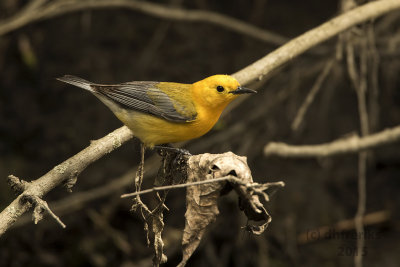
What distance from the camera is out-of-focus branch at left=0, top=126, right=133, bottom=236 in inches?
102

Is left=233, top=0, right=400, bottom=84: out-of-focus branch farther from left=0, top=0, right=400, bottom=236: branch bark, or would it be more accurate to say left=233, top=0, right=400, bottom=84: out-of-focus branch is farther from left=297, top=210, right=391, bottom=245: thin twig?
left=297, top=210, right=391, bottom=245: thin twig

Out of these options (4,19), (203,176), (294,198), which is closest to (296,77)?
(294,198)

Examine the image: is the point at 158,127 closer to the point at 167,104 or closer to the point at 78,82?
the point at 167,104

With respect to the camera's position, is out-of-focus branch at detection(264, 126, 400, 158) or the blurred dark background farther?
the blurred dark background

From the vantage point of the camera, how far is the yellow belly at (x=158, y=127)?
3718 mm

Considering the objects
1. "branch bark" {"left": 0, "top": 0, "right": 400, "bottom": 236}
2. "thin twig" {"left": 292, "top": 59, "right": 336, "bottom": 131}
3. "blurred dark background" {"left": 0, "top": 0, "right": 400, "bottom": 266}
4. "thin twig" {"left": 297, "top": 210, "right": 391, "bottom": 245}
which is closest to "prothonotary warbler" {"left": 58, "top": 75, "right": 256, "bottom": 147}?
"branch bark" {"left": 0, "top": 0, "right": 400, "bottom": 236}

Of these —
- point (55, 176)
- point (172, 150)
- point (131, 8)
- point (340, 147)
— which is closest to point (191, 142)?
point (131, 8)

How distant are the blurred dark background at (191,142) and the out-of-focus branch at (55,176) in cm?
234

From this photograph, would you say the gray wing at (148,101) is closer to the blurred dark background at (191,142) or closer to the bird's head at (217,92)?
the bird's head at (217,92)

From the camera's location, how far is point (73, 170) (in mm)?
2916

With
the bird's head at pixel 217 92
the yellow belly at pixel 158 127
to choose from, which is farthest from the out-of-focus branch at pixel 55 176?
the bird's head at pixel 217 92

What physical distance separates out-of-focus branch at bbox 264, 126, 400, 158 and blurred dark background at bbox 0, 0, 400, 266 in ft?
2.22

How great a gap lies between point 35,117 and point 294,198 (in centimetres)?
348

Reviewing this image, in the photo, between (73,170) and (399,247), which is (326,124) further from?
(73,170)
